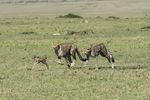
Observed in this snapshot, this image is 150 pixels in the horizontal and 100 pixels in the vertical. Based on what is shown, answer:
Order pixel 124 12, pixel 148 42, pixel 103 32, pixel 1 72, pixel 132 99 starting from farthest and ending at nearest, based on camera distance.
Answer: pixel 124 12
pixel 103 32
pixel 148 42
pixel 1 72
pixel 132 99

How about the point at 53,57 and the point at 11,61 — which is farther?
the point at 53,57

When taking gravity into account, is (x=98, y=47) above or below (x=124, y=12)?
above

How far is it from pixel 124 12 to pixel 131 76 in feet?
167

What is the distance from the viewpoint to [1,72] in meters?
21.0

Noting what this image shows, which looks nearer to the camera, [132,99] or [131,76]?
[132,99]

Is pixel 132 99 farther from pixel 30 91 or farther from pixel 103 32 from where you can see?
pixel 103 32

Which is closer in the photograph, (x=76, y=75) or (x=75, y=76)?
(x=75, y=76)

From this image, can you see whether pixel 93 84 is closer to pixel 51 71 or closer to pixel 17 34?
pixel 51 71

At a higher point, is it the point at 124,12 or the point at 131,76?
the point at 131,76

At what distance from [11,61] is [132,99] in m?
10.4

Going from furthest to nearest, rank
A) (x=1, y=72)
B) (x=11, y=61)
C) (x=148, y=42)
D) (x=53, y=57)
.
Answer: (x=148, y=42) < (x=53, y=57) < (x=11, y=61) < (x=1, y=72)

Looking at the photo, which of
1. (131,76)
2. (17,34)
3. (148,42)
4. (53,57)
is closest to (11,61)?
(53,57)

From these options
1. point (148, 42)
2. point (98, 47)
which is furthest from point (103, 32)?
point (98, 47)

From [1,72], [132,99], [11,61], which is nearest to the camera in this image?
[132,99]
